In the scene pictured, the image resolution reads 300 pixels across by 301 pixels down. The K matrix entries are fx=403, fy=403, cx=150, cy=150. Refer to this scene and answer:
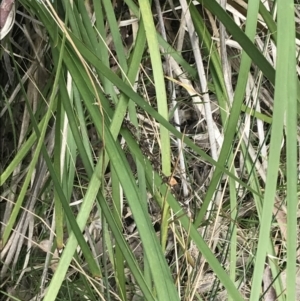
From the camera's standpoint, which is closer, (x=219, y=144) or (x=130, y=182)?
(x=130, y=182)

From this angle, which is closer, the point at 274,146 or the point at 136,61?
the point at 274,146

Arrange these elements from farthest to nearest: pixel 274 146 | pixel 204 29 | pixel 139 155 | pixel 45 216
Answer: pixel 45 216 < pixel 204 29 < pixel 139 155 < pixel 274 146

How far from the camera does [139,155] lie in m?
0.45

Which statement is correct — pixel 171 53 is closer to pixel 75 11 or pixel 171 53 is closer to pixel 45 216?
pixel 75 11

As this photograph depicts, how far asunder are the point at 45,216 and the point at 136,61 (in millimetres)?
337

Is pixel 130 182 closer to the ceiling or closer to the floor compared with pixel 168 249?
closer to the ceiling

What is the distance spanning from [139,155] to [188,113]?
0.25 metres

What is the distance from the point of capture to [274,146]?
34 centimetres

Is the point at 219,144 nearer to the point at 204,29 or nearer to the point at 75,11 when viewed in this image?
the point at 204,29

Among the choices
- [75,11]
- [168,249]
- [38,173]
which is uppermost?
[75,11]

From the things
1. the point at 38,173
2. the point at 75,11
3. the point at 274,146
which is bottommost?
the point at 38,173

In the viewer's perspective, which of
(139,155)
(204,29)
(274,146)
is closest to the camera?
(274,146)

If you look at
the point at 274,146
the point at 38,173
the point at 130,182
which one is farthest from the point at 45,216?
the point at 274,146

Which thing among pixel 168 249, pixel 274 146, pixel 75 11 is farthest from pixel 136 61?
Answer: pixel 168 249
